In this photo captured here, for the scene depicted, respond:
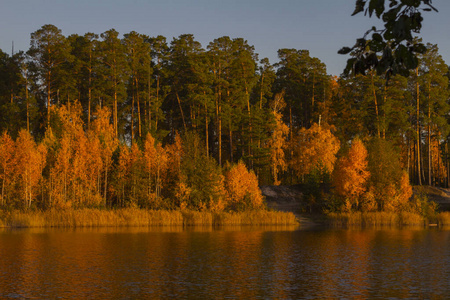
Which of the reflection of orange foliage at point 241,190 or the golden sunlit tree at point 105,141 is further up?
the golden sunlit tree at point 105,141

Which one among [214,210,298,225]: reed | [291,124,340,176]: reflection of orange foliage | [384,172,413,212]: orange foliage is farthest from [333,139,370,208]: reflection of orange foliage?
[291,124,340,176]: reflection of orange foliage

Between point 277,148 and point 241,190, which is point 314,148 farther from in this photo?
point 241,190

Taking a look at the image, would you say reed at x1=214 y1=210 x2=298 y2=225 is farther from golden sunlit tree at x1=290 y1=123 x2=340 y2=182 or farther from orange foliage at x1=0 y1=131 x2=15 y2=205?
orange foliage at x1=0 y1=131 x2=15 y2=205

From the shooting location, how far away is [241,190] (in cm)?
5644

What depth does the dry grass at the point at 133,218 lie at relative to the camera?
47.5 meters

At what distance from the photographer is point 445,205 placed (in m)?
64.9

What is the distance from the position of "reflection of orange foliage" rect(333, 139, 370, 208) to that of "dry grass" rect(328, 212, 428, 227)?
2.06 m

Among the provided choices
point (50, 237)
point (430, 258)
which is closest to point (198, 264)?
point (430, 258)

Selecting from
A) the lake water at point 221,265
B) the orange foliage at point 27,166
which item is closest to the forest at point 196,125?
the orange foliage at point 27,166

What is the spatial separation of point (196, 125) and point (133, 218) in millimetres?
28789

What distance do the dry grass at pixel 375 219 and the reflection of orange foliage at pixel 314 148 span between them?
17.4 meters

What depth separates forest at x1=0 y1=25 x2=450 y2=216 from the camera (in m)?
54.7

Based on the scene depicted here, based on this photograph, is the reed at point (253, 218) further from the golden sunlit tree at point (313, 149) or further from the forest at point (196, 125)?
the golden sunlit tree at point (313, 149)

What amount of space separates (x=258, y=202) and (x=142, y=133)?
76.3 ft
